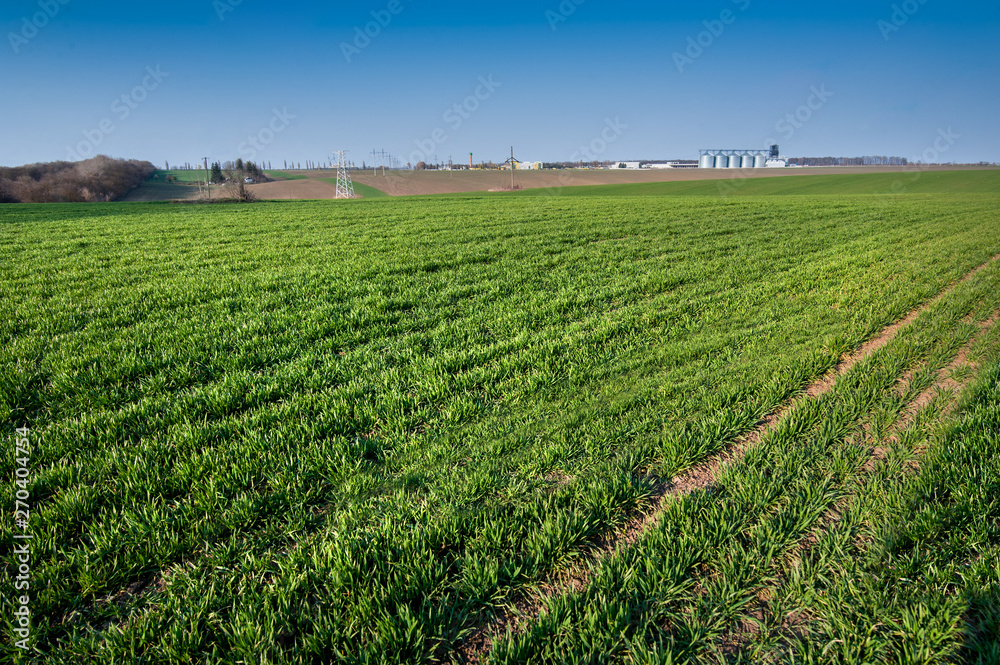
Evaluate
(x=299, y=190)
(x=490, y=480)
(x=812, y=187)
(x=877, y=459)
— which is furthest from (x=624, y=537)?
(x=299, y=190)

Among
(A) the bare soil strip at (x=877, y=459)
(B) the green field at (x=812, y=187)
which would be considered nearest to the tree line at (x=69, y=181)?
(B) the green field at (x=812, y=187)

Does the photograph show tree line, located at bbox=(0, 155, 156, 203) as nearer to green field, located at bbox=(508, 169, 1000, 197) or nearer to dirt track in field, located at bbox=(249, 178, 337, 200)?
dirt track in field, located at bbox=(249, 178, 337, 200)

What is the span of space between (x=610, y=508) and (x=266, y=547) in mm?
2108

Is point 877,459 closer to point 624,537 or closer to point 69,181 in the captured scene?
point 624,537

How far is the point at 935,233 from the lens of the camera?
16.9m

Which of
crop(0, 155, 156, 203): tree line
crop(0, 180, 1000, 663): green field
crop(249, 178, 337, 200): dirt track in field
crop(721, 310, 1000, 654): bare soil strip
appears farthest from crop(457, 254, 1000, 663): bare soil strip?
crop(249, 178, 337, 200): dirt track in field

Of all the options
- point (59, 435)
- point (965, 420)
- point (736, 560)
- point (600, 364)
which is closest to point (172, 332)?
point (59, 435)

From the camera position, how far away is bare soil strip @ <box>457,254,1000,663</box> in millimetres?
2301

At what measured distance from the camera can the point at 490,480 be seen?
324cm

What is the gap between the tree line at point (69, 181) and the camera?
51516 mm

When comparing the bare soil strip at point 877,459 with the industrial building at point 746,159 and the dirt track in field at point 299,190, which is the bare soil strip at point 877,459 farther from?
the industrial building at point 746,159

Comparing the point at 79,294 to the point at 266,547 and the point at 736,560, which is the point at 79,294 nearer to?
the point at 266,547

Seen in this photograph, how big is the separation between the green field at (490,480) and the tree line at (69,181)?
208 feet

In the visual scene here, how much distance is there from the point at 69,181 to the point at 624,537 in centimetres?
8339
